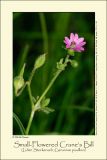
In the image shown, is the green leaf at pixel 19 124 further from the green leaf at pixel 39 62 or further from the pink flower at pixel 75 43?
the pink flower at pixel 75 43

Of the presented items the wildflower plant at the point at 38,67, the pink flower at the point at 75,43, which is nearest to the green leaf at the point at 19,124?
the wildflower plant at the point at 38,67

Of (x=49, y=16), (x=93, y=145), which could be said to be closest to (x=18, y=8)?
(x=49, y=16)

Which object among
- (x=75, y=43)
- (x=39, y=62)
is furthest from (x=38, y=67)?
(x=75, y=43)

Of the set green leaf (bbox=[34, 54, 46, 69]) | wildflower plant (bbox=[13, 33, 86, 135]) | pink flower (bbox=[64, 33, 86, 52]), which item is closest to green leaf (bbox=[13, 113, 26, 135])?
wildflower plant (bbox=[13, 33, 86, 135])

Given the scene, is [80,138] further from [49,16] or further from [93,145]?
[49,16]

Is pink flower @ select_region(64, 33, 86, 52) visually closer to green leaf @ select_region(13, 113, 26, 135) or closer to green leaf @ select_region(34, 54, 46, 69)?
green leaf @ select_region(34, 54, 46, 69)
